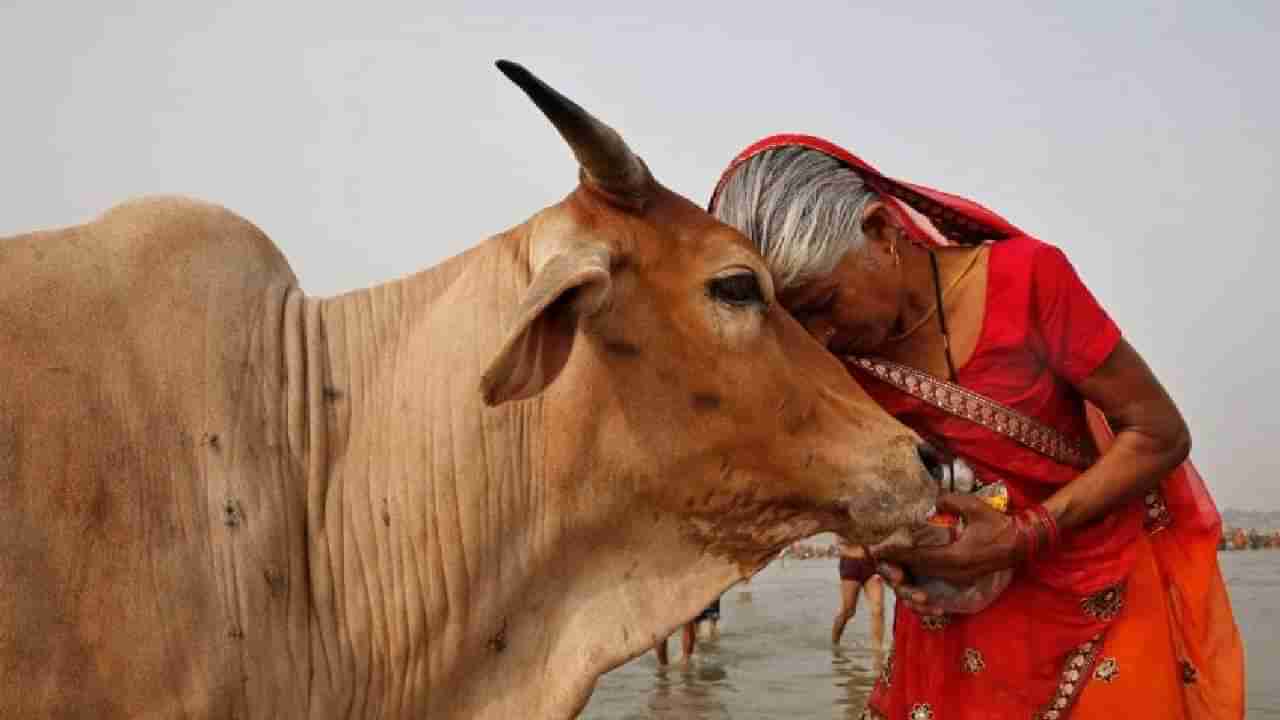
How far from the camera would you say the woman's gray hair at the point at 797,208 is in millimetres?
3330

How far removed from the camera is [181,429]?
247 cm

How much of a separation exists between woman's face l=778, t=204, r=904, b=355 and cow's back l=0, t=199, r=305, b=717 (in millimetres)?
1478

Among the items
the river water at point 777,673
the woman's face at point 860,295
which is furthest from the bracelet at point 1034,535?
the river water at point 777,673

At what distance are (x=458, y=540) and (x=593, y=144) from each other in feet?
3.26

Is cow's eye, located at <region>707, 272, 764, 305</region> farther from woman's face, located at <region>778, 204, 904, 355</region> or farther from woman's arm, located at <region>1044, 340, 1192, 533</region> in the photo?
woman's arm, located at <region>1044, 340, 1192, 533</region>

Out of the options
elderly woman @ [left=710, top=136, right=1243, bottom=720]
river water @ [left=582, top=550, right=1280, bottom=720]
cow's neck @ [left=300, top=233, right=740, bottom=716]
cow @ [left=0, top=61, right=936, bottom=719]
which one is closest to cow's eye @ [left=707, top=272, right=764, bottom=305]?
cow @ [left=0, top=61, right=936, bottom=719]

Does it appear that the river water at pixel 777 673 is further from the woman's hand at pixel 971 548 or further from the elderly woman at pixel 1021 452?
the woman's hand at pixel 971 548

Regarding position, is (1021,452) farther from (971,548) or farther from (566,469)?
(566,469)

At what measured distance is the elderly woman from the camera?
3.15 metres

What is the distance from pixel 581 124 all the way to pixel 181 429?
1.12 meters

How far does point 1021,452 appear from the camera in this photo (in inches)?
128

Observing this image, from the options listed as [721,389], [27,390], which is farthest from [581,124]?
[27,390]

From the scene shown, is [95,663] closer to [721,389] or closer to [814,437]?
[721,389]

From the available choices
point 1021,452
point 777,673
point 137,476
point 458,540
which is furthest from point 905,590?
point 777,673
